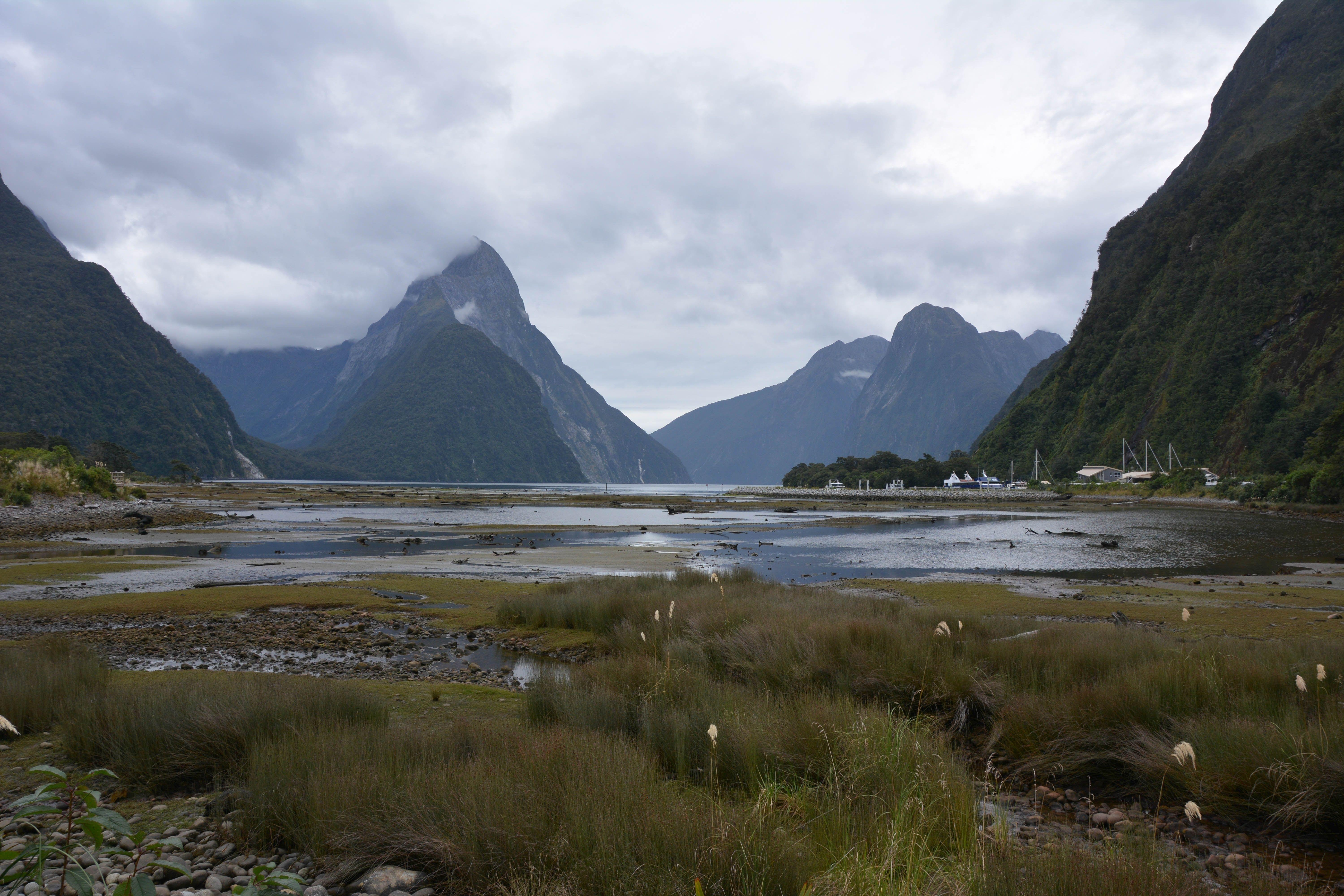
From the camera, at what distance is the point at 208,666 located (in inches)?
381

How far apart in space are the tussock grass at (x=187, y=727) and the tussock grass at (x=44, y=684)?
0.71 metres

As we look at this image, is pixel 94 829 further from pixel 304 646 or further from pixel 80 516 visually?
pixel 80 516

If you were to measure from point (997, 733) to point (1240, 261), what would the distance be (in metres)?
105

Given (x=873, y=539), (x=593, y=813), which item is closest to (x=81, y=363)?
(x=873, y=539)

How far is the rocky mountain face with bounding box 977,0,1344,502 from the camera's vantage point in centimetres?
6531

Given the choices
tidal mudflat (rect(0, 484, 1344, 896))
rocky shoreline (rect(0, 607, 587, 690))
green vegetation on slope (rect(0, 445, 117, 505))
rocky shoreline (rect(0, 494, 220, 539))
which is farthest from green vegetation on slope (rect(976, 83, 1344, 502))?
green vegetation on slope (rect(0, 445, 117, 505))

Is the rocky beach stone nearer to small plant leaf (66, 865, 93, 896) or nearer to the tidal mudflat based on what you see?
the tidal mudflat

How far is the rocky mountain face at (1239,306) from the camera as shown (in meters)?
65.3

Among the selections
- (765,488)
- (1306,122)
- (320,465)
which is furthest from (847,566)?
(320,465)

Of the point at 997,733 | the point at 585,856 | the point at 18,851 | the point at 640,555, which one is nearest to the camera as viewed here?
the point at 18,851

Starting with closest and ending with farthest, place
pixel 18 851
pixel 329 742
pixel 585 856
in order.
→ 1. pixel 18 851
2. pixel 585 856
3. pixel 329 742

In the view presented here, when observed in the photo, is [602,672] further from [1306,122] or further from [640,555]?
[1306,122]

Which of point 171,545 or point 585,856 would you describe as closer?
point 585,856

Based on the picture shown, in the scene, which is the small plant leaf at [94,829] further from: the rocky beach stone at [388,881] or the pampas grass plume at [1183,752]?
the pampas grass plume at [1183,752]
